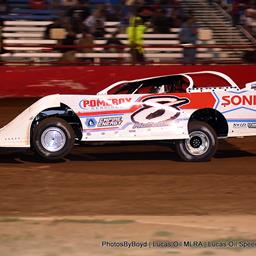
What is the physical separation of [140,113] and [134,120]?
5.2 inches

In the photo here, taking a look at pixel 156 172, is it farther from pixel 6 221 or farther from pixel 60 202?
pixel 6 221

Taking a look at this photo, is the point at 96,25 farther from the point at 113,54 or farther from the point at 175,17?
the point at 175,17

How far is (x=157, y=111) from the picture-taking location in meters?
10.6

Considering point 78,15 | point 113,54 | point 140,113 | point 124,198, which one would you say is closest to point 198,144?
point 140,113

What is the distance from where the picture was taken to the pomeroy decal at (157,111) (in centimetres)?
1056

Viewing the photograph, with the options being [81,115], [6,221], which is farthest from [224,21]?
[6,221]

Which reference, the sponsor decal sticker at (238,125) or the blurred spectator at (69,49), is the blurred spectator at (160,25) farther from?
the sponsor decal sticker at (238,125)

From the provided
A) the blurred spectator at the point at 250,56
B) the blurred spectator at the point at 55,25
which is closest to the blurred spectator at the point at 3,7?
the blurred spectator at the point at 55,25

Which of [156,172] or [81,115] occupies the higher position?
[81,115]

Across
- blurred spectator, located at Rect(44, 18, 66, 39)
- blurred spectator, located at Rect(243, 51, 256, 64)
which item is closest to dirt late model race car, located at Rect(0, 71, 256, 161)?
blurred spectator, located at Rect(243, 51, 256, 64)

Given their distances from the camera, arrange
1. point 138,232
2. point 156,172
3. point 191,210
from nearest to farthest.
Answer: point 138,232 → point 191,210 → point 156,172

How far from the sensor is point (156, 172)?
10219 millimetres

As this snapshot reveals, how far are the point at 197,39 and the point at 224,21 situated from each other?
3.89 metres

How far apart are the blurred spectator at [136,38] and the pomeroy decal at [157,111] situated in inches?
305
